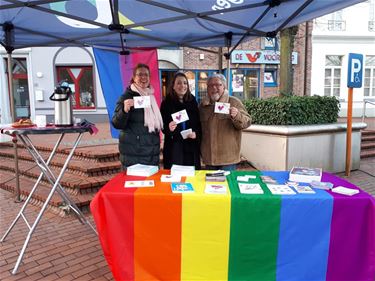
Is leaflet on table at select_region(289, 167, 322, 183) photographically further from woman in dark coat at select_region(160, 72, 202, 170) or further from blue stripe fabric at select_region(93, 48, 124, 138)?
blue stripe fabric at select_region(93, 48, 124, 138)

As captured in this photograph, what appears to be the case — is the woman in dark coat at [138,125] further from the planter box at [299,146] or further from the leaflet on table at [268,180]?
the planter box at [299,146]

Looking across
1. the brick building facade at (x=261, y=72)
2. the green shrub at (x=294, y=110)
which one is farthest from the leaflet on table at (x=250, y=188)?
the brick building facade at (x=261, y=72)

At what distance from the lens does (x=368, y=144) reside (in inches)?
353

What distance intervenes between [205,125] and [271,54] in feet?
45.5

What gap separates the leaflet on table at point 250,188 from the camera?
92.5 inches

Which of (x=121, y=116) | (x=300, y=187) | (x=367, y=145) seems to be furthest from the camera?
(x=367, y=145)

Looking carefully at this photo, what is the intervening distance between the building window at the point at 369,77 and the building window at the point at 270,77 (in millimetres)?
4551

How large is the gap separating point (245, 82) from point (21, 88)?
10.4 metres

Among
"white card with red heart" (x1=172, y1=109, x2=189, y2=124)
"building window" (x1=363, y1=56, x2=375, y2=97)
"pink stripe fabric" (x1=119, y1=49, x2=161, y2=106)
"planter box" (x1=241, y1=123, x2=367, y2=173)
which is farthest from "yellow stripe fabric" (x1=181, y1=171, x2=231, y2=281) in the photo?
"building window" (x1=363, y1=56, x2=375, y2=97)

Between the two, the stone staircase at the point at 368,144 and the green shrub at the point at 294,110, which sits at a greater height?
the green shrub at the point at 294,110

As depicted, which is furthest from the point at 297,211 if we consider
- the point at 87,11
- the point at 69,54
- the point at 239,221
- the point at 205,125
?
the point at 69,54

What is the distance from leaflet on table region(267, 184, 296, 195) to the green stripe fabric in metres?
0.07

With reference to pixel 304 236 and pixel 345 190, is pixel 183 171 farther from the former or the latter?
pixel 345 190

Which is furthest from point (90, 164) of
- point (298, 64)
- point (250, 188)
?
point (298, 64)
